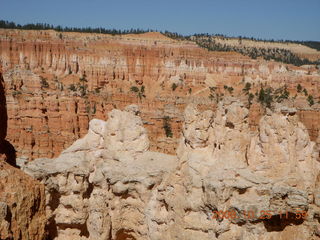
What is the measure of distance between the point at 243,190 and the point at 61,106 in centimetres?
3426

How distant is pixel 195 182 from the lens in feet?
23.5

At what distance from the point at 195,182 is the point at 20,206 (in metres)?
3.43

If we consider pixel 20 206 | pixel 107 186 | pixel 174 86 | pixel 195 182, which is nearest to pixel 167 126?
pixel 174 86

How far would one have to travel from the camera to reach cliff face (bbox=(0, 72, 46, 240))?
18.9 ft

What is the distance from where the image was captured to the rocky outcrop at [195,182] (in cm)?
674

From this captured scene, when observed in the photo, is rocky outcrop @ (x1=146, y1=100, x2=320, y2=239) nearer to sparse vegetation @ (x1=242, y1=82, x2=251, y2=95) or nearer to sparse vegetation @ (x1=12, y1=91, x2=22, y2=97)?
sparse vegetation @ (x1=12, y1=91, x2=22, y2=97)

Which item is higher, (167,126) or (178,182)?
(178,182)

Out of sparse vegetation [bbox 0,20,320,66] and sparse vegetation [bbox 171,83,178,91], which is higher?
sparse vegetation [bbox 0,20,320,66]

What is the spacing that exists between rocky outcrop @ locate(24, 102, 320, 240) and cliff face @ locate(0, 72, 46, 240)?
2.90 feet

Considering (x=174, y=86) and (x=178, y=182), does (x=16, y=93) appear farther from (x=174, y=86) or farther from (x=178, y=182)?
(x=174, y=86)

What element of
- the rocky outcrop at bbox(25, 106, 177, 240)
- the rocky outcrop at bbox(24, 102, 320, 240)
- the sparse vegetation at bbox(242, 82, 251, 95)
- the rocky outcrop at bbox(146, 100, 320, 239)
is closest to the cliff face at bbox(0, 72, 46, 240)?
the rocky outcrop at bbox(25, 106, 177, 240)

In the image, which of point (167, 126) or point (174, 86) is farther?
point (174, 86)

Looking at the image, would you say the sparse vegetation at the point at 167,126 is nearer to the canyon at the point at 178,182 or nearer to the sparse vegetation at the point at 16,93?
the sparse vegetation at the point at 16,93

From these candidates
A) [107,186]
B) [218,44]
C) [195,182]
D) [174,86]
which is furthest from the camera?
[218,44]
